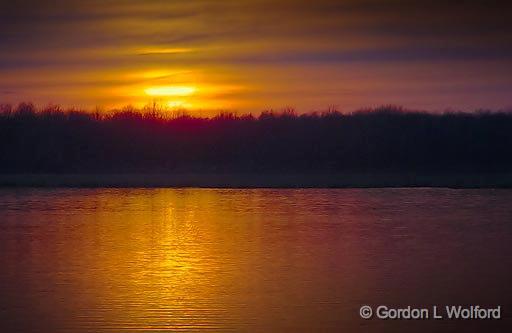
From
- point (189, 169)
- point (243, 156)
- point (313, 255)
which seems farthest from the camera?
point (243, 156)

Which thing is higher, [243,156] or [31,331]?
[243,156]

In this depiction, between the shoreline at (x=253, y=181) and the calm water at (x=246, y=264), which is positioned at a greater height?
the shoreline at (x=253, y=181)

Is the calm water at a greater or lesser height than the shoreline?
lesser

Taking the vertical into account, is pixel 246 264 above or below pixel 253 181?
below

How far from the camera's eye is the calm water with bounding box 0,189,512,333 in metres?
7.82

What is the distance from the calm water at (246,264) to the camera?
782 centimetres

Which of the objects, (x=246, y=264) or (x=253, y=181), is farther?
(x=253, y=181)

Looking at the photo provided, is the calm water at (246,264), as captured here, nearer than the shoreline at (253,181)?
Yes

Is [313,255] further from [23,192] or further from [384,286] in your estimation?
[23,192]

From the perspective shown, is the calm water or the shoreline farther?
the shoreline

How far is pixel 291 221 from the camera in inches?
585

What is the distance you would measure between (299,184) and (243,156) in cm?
973

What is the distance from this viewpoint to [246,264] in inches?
411

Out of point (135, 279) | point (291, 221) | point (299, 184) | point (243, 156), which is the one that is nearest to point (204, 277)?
point (135, 279)
